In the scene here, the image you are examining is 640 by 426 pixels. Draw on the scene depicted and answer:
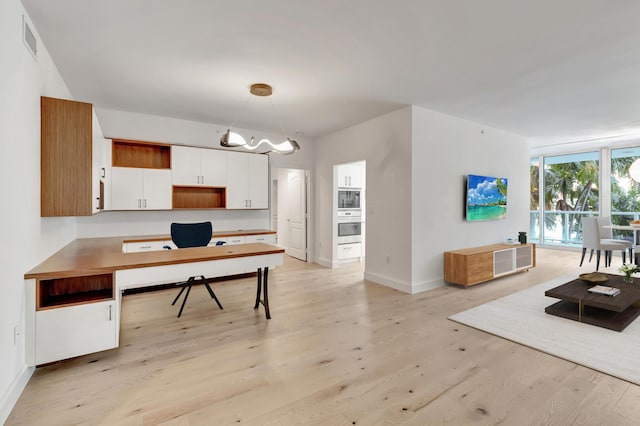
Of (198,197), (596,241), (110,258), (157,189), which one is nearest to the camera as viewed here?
(110,258)

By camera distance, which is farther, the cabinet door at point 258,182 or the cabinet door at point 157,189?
the cabinet door at point 258,182

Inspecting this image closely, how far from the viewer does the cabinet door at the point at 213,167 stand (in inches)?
194

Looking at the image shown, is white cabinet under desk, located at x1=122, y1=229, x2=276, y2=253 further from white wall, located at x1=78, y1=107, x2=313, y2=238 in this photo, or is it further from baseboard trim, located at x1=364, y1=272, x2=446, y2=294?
baseboard trim, located at x1=364, y1=272, x2=446, y2=294

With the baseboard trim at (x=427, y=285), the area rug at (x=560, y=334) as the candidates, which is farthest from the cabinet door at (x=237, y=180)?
the area rug at (x=560, y=334)

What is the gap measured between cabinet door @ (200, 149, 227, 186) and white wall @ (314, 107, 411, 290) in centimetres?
210

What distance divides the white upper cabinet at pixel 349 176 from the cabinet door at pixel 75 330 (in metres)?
4.48

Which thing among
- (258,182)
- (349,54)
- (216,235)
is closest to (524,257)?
(349,54)

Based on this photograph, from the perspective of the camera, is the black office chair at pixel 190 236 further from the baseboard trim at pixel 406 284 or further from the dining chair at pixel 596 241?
the dining chair at pixel 596 241

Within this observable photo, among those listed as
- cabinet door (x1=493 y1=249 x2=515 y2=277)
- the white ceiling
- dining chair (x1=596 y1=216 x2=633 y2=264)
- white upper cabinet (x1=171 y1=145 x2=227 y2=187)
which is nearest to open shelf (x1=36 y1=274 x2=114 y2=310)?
the white ceiling

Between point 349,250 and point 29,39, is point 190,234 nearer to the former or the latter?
point 29,39

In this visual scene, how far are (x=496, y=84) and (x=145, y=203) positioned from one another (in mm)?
4991

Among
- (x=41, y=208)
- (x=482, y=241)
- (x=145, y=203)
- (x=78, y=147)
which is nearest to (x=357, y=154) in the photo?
→ (x=482, y=241)

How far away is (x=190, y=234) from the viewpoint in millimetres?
3727

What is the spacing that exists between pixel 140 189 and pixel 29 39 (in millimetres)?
2439
